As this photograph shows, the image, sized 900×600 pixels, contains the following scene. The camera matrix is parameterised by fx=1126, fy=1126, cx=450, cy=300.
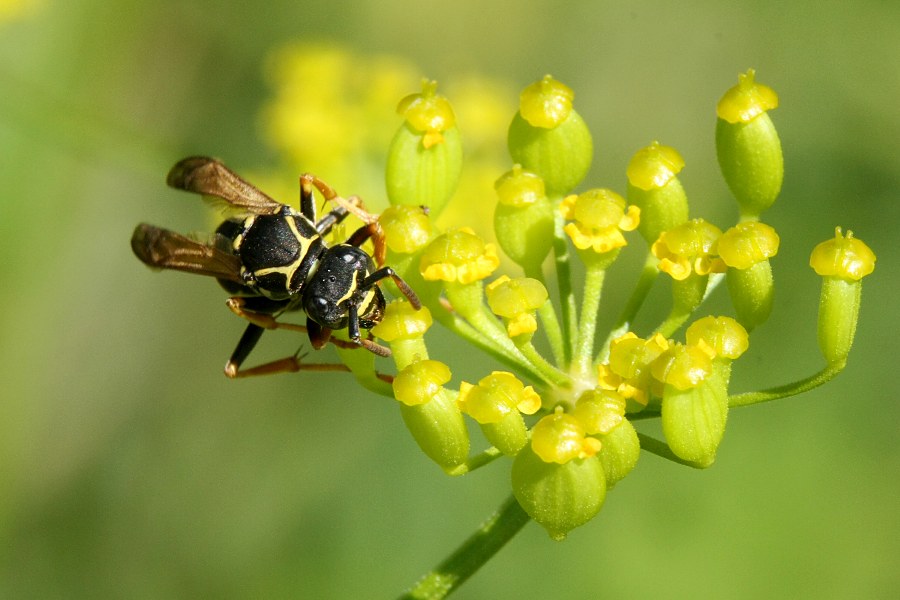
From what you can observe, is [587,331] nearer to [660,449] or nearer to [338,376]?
[660,449]

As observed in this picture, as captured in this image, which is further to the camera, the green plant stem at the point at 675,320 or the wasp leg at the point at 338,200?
the wasp leg at the point at 338,200

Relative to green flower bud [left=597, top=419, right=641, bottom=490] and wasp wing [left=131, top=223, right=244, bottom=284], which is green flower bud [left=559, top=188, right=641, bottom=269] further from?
wasp wing [left=131, top=223, right=244, bottom=284]

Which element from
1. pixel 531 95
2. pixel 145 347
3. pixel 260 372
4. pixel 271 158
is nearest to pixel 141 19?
pixel 271 158

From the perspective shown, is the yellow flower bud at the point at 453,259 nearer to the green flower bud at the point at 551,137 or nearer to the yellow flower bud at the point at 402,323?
the yellow flower bud at the point at 402,323

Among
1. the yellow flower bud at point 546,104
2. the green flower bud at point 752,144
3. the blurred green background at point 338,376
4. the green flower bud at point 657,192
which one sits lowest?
the blurred green background at point 338,376

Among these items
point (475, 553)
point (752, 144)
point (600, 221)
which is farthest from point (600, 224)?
point (475, 553)

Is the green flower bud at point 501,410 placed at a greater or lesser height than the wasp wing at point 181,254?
greater

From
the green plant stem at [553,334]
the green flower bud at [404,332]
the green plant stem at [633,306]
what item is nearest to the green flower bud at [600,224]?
the green plant stem at [633,306]

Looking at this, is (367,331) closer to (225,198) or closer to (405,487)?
(225,198)
